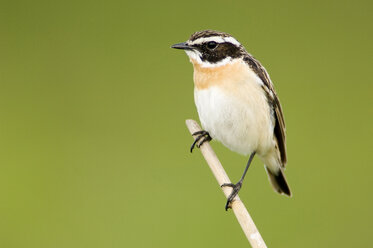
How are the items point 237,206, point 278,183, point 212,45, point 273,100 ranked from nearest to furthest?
point 237,206 → point 212,45 → point 273,100 → point 278,183

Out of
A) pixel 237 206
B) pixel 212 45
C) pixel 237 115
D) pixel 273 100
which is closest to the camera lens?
pixel 237 206

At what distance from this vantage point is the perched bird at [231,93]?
4.23 meters

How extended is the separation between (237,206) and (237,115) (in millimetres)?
770

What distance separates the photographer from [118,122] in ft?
19.9

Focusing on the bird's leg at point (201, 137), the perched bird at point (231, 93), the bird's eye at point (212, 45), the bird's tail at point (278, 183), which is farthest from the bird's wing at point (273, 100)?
the bird's leg at point (201, 137)

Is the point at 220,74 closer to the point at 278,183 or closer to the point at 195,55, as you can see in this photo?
the point at 195,55

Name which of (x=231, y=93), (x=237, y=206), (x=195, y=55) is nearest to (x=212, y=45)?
(x=195, y=55)

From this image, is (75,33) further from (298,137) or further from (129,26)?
(298,137)

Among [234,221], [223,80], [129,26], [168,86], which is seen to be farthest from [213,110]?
[129,26]

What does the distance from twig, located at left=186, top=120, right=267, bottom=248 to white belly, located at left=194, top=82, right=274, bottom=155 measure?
15 cm

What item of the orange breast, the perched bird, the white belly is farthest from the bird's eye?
the white belly

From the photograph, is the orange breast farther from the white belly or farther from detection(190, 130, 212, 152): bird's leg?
detection(190, 130, 212, 152): bird's leg

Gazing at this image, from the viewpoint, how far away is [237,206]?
372 cm

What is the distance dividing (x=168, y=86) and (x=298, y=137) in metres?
1.16
